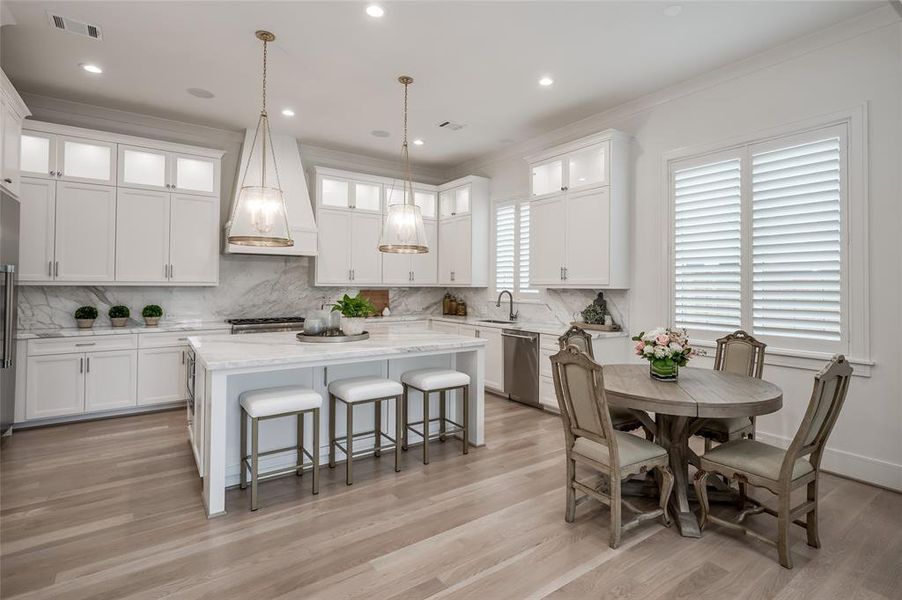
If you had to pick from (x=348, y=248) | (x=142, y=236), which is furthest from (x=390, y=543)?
A: (x=348, y=248)

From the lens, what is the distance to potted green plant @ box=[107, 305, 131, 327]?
4.91 meters

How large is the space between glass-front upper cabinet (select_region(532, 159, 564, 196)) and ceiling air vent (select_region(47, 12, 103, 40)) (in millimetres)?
4183

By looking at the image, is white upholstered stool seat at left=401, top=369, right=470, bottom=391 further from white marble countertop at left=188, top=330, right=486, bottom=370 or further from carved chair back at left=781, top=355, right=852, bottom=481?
carved chair back at left=781, top=355, right=852, bottom=481

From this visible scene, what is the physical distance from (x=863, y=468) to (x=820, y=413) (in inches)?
62.8

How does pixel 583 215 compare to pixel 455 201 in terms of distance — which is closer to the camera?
pixel 583 215

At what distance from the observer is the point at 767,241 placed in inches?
147

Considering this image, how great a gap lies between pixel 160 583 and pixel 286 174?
15.1 feet

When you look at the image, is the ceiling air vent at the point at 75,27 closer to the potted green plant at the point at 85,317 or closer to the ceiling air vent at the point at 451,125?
the potted green plant at the point at 85,317

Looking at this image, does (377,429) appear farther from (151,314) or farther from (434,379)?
(151,314)

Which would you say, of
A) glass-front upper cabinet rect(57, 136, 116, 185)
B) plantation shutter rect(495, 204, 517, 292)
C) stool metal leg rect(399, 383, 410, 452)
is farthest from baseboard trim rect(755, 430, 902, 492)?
glass-front upper cabinet rect(57, 136, 116, 185)

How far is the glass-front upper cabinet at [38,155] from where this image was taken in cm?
439

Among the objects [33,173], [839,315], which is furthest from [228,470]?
[839,315]

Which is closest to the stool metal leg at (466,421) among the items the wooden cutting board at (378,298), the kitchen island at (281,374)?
the kitchen island at (281,374)

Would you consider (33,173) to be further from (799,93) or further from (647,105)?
(799,93)
